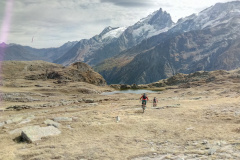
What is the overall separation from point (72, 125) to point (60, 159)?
7.61 m

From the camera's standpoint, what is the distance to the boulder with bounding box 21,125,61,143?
15.6 metres

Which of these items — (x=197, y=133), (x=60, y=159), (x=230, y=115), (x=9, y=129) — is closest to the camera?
(x=60, y=159)

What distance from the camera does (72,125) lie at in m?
19.7

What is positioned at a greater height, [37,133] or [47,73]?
[47,73]

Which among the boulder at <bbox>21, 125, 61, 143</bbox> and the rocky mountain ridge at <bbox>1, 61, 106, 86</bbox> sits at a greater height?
the rocky mountain ridge at <bbox>1, 61, 106, 86</bbox>

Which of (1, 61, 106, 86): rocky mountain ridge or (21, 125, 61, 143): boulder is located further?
(1, 61, 106, 86): rocky mountain ridge

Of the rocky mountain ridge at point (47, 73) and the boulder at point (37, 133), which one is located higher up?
the rocky mountain ridge at point (47, 73)

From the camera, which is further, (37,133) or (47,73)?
(47,73)

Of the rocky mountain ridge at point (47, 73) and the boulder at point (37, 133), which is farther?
the rocky mountain ridge at point (47, 73)

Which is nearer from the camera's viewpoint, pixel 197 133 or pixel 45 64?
pixel 197 133

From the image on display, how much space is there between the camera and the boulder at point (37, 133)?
1563 centimetres

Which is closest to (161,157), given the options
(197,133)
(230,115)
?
(197,133)

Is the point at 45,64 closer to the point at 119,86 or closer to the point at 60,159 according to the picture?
the point at 119,86

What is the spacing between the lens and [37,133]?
1666 cm
